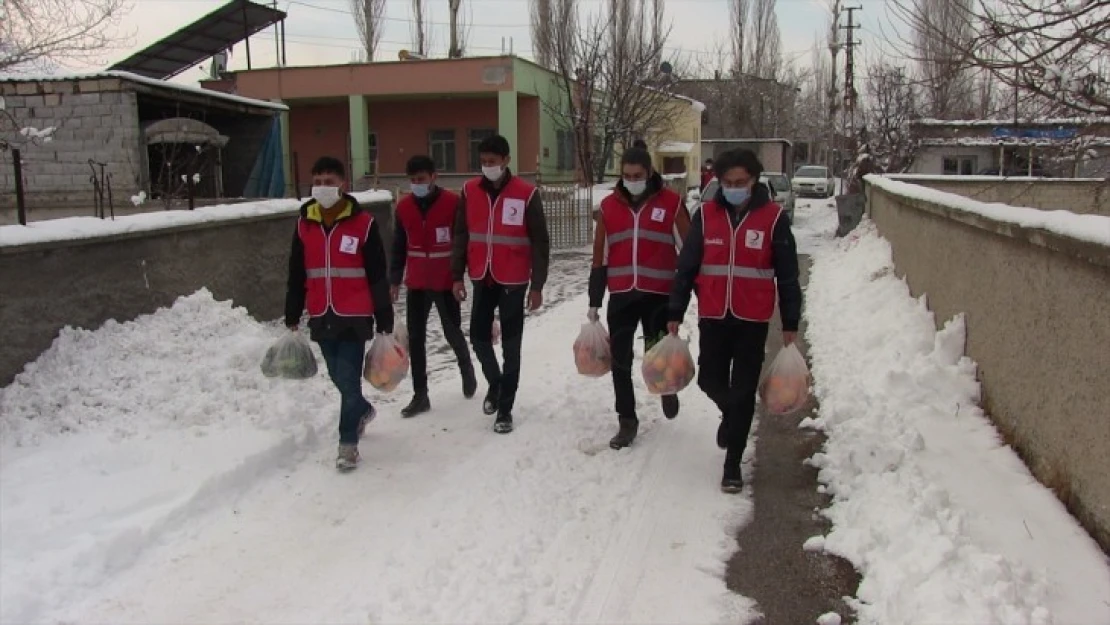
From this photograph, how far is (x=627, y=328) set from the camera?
557 cm

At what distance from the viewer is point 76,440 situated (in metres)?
5.22

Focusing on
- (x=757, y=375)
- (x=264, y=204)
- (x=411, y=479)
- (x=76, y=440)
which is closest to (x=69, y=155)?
(x=264, y=204)

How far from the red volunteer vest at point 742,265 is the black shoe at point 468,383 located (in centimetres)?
248

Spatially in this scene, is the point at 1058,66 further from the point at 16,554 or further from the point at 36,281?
the point at 36,281

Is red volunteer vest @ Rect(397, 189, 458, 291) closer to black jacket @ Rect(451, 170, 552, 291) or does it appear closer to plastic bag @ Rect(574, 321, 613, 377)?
black jacket @ Rect(451, 170, 552, 291)

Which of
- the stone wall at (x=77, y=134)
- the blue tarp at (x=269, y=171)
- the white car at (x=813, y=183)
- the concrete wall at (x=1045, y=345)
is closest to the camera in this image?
the concrete wall at (x=1045, y=345)

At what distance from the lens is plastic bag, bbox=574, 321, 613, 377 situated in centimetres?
566

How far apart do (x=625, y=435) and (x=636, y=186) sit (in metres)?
1.60

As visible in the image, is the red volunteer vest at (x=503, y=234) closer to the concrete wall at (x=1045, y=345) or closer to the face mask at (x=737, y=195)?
the face mask at (x=737, y=195)

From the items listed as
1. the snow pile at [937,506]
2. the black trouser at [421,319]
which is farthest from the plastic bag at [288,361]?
the snow pile at [937,506]

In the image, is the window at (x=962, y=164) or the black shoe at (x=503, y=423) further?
the window at (x=962, y=164)

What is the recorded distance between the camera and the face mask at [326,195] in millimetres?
5082

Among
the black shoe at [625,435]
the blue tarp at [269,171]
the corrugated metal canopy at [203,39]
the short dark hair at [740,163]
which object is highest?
the corrugated metal canopy at [203,39]

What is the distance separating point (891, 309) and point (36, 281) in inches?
299
